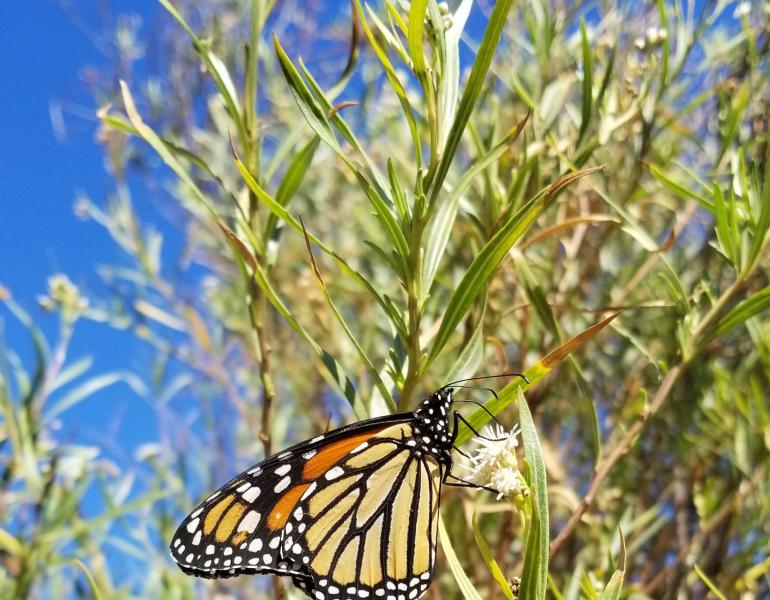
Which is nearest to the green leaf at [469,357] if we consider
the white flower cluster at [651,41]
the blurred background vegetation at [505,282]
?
the blurred background vegetation at [505,282]

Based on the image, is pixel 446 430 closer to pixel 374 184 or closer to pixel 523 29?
pixel 374 184

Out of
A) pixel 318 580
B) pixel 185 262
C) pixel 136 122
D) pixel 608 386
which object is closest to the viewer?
pixel 136 122

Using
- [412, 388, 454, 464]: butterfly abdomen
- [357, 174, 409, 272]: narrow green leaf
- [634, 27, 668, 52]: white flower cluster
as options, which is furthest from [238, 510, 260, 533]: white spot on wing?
[634, 27, 668, 52]: white flower cluster

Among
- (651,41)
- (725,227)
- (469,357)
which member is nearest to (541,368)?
(469,357)

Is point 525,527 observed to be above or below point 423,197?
below

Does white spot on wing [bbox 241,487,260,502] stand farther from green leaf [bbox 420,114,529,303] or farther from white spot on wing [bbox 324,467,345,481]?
green leaf [bbox 420,114,529,303]

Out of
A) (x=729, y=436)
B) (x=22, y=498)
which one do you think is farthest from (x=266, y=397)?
(x=729, y=436)
